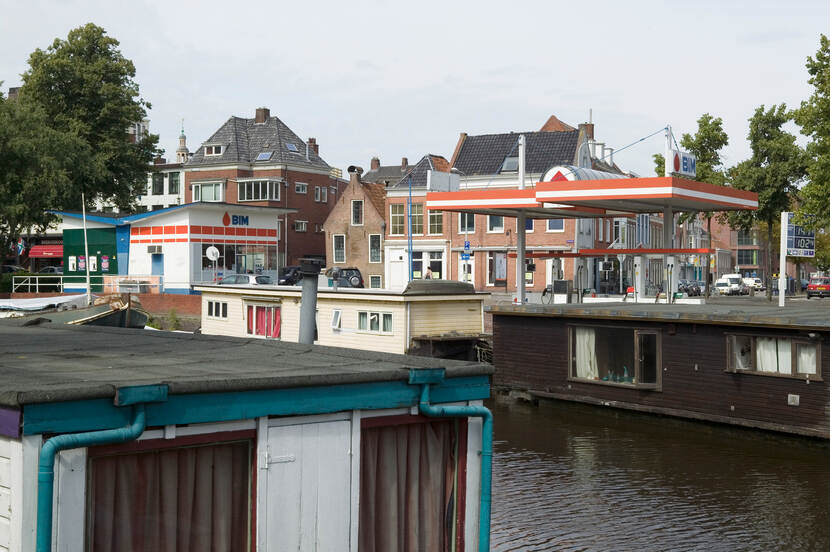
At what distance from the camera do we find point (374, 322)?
102 feet

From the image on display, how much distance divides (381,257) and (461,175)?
26.2 feet

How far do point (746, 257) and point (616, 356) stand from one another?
108963 mm

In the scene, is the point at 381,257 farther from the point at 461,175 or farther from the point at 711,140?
the point at 711,140

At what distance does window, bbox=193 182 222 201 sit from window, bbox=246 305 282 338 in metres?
41.9

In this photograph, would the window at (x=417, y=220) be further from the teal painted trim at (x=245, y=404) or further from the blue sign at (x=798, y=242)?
the teal painted trim at (x=245, y=404)

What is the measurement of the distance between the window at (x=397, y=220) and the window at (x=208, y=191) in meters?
16.8

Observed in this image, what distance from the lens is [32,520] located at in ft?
21.4

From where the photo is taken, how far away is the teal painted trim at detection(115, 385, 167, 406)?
6688mm

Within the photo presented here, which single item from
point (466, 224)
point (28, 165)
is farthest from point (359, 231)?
point (28, 165)

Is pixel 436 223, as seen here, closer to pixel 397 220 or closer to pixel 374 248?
pixel 397 220

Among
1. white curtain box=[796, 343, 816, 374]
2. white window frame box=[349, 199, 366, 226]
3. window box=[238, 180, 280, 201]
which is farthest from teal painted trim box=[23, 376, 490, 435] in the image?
window box=[238, 180, 280, 201]

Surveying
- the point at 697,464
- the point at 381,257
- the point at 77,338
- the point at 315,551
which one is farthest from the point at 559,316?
the point at 381,257

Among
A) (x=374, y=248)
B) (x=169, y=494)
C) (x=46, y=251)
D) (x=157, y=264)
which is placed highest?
(x=46, y=251)

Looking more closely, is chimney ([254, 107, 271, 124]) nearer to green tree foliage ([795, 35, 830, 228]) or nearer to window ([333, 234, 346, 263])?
window ([333, 234, 346, 263])
